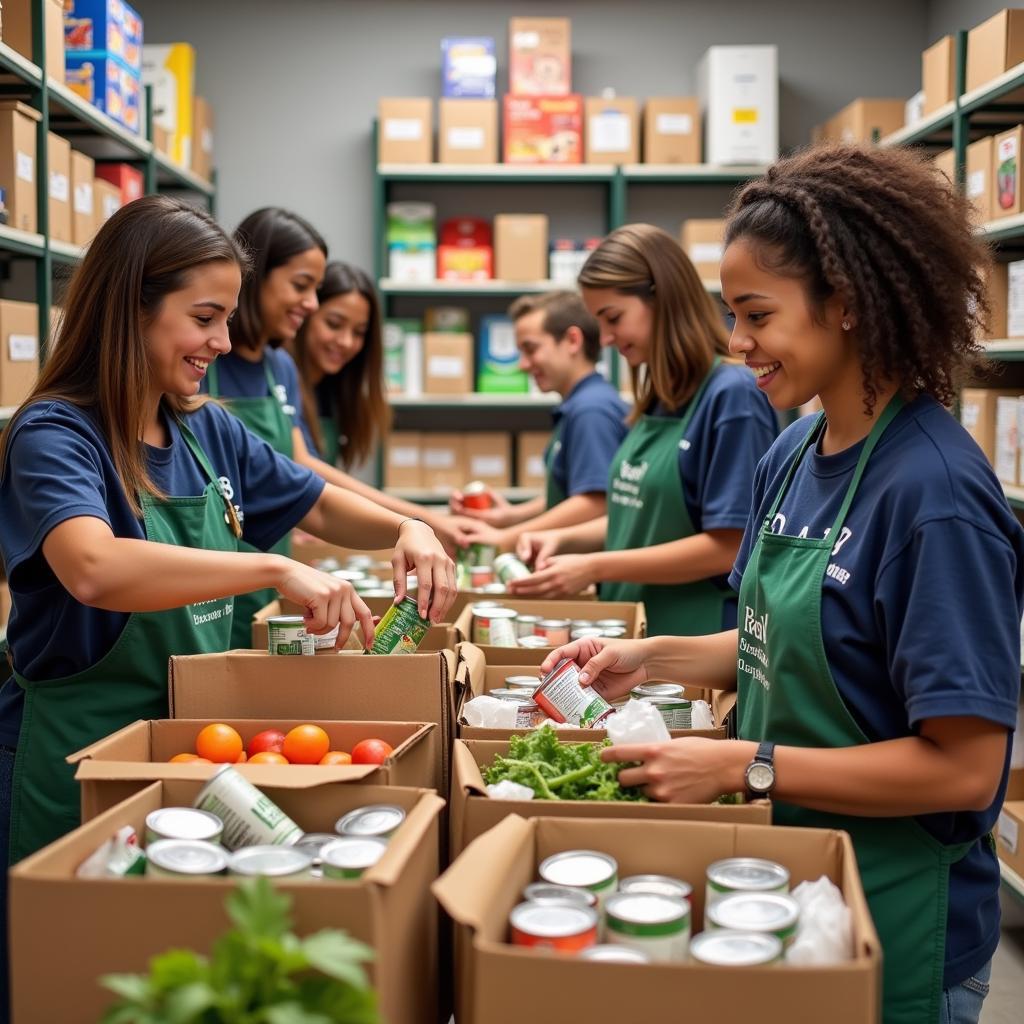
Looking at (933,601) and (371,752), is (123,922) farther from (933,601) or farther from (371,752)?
(933,601)

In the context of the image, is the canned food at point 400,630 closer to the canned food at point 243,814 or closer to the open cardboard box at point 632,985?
the canned food at point 243,814

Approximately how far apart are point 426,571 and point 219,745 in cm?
47

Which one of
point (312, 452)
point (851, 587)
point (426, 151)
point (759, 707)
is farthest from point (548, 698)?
point (426, 151)

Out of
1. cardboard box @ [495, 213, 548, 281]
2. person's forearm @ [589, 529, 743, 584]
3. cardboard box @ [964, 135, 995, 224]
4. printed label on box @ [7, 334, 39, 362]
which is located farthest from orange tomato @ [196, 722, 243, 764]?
cardboard box @ [495, 213, 548, 281]

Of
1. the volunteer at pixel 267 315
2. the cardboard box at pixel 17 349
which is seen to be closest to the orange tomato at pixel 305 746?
the volunteer at pixel 267 315

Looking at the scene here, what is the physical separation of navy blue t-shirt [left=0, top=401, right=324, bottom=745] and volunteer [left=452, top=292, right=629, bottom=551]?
4.82 ft

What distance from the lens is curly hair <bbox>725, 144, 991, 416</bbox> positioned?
137cm

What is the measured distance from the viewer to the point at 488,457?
18.8 ft

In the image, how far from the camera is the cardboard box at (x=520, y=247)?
18.3 ft

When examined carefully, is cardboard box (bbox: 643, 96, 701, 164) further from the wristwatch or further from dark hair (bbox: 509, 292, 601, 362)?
the wristwatch

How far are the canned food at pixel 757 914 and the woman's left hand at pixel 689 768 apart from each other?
0.67ft

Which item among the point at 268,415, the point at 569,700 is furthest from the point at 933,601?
the point at 268,415

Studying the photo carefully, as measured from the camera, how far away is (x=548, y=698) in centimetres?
169

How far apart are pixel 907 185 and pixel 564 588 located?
1.39 metres
